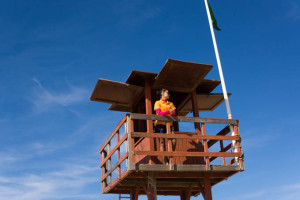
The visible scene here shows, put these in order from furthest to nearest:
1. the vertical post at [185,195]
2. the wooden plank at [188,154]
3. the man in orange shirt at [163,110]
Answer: the vertical post at [185,195] → the man in orange shirt at [163,110] → the wooden plank at [188,154]

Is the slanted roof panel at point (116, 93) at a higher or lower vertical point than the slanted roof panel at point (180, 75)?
higher

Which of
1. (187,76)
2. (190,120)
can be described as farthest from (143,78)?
(190,120)

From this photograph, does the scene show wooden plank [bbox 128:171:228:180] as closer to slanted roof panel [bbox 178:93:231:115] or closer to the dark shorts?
the dark shorts

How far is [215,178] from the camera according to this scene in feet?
45.4

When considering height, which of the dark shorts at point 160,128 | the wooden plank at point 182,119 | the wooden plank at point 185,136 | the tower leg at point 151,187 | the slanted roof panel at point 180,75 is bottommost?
the tower leg at point 151,187

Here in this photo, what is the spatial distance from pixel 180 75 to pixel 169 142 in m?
2.76

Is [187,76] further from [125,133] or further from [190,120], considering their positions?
[125,133]

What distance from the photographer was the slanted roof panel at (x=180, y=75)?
13039 mm

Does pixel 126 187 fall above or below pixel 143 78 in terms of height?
below

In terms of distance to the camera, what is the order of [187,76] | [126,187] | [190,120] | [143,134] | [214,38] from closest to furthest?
[143,134]
[190,120]
[187,76]
[126,187]
[214,38]

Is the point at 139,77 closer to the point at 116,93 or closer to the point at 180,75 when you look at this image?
the point at 180,75

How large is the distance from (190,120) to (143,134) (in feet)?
5.50

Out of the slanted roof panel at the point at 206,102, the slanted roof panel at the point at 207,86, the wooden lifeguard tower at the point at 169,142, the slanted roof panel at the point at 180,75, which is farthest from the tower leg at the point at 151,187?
the slanted roof panel at the point at 207,86

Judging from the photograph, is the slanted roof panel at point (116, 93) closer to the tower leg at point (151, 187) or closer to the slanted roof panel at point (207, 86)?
the slanted roof panel at point (207, 86)
